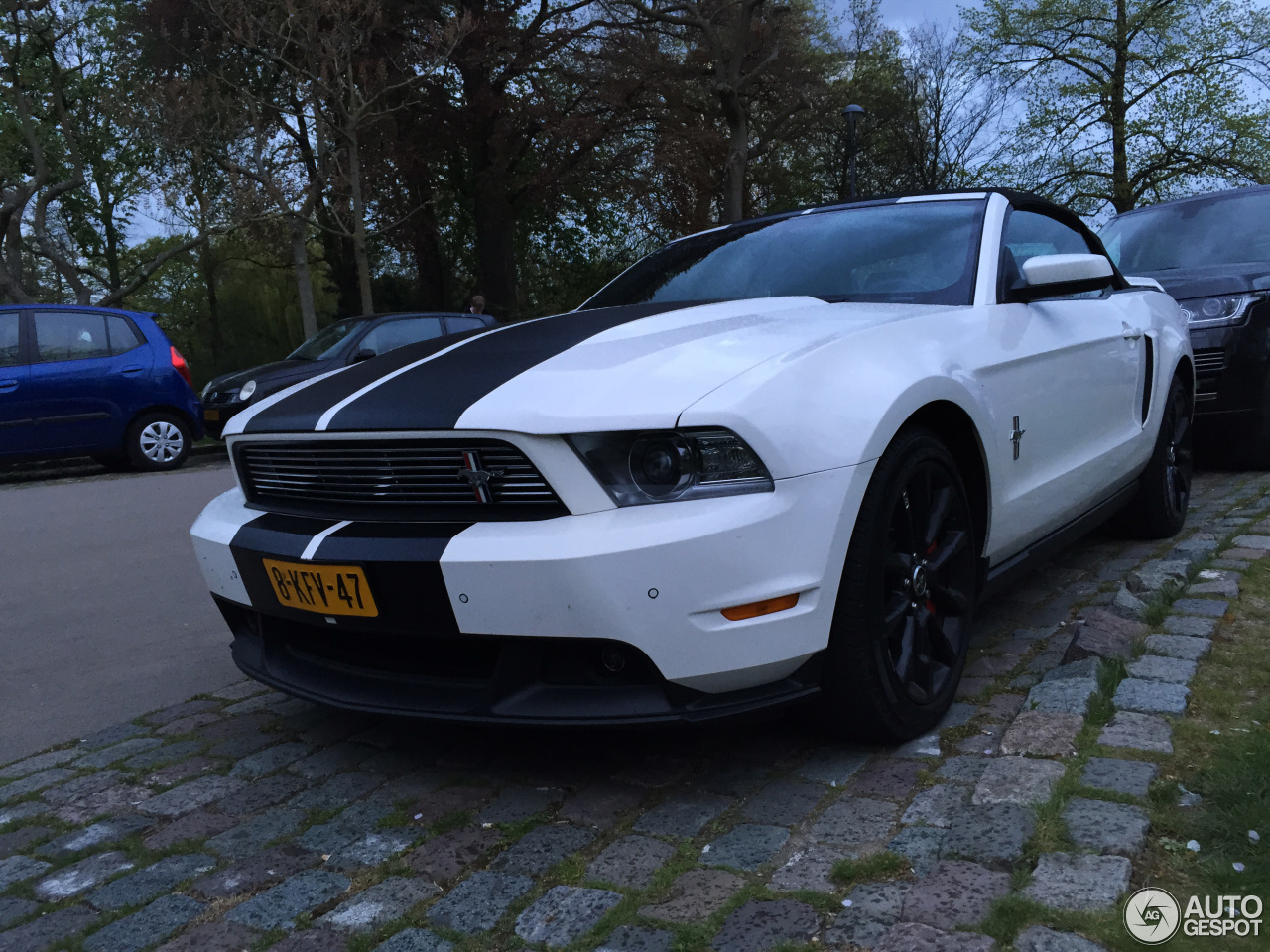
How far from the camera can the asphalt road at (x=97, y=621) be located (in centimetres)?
367

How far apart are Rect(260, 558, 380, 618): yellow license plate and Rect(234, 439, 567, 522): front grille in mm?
159

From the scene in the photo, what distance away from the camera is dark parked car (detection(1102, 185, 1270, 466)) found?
20.6 feet

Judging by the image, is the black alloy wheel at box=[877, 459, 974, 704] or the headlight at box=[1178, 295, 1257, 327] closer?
the black alloy wheel at box=[877, 459, 974, 704]

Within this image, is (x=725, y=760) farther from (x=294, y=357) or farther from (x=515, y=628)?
(x=294, y=357)

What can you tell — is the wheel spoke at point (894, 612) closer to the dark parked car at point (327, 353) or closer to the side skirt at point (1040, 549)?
the side skirt at point (1040, 549)

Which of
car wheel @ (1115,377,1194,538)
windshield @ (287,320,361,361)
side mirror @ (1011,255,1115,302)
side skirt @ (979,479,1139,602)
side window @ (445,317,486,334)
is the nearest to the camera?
side skirt @ (979,479,1139,602)

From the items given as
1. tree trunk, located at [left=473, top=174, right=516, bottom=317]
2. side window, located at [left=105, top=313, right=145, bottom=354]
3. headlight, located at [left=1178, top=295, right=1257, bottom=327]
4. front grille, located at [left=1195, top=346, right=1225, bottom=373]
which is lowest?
front grille, located at [left=1195, top=346, right=1225, bottom=373]

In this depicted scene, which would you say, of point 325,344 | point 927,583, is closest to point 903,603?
point 927,583

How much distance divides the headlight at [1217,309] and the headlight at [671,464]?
485 centimetres

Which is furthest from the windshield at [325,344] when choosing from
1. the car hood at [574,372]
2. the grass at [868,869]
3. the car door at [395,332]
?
the grass at [868,869]

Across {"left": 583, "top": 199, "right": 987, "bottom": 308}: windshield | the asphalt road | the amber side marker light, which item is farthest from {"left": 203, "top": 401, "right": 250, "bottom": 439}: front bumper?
the amber side marker light

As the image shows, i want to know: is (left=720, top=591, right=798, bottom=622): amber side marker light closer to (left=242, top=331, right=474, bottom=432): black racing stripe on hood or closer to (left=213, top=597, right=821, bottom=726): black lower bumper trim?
(left=213, top=597, right=821, bottom=726): black lower bumper trim

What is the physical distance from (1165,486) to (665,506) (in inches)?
128

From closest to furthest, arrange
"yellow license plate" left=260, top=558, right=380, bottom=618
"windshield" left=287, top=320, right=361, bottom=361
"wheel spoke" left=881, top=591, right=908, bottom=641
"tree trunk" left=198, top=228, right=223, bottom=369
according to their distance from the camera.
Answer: "yellow license plate" left=260, top=558, right=380, bottom=618
"wheel spoke" left=881, top=591, right=908, bottom=641
"windshield" left=287, top=320, right=361, bottom=361
"tree trunk" left=198, top=228, right=223, bottom=369
